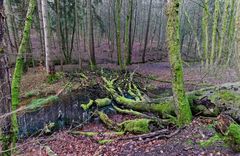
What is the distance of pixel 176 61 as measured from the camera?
671 centimetres

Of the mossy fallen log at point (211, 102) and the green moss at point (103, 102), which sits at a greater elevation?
the mossy fallen log at point (211, 102)

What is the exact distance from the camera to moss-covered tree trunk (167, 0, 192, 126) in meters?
6.45

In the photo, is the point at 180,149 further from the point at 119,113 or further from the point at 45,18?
the point at 45,18

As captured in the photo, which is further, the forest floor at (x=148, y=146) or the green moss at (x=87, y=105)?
the green moss at (x=87, y=105)

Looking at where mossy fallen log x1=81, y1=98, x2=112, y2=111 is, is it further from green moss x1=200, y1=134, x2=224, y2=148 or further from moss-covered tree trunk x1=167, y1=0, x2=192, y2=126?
green moss x1=200, y1=134, x2=224, y2=148

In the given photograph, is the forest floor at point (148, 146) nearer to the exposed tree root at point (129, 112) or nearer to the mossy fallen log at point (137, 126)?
the mossy fallen log at point (137, 126)

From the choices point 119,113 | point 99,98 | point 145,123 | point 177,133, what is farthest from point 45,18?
point 177,133

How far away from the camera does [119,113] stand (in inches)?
425

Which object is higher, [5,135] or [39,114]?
[5,135]

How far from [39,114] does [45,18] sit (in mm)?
5777

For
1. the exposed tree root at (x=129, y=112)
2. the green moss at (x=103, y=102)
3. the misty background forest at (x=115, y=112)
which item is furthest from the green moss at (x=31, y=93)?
the exposed tree root at (x=129, y=112)

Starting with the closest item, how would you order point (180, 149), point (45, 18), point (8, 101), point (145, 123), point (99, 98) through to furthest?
point (8, 101)
point (180, 149)
point (145, 123)
point (99, 98)
point (45, 18)

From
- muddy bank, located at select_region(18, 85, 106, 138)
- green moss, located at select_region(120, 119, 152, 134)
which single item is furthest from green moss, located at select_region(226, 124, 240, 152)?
muddy bank, located at select_region(18, 85, 106, 138)

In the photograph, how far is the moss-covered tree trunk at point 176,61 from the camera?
645cm
